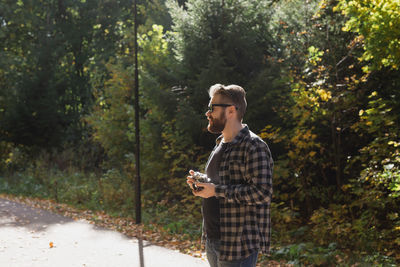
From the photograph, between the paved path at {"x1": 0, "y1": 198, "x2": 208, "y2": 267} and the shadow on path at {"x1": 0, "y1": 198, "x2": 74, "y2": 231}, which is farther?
the shadow on path at {"x1": 0, "y1": 198, "x2": 74, "y2": 231}

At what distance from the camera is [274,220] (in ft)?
33.0

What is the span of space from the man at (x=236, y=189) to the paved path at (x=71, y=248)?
4327mm

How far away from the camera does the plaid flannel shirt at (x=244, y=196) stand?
8.93ft

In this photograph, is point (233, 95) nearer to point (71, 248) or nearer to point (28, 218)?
point (71, 248)

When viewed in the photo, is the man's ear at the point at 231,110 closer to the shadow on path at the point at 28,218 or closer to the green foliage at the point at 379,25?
the green foliage at the point at 379,25

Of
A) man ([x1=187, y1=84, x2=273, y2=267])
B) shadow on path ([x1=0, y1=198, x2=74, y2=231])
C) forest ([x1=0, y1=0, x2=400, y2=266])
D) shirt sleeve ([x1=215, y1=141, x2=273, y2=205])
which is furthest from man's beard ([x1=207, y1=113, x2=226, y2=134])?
shadow on path ([x1=0, y1=198, x2=74, y2=231])

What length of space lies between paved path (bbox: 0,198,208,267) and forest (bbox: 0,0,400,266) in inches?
67.5

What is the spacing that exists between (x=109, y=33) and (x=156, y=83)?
1610 cm

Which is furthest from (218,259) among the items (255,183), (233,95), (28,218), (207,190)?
(28,218)

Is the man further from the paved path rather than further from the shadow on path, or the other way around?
the shadow on path

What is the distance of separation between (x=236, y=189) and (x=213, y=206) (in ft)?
0.94

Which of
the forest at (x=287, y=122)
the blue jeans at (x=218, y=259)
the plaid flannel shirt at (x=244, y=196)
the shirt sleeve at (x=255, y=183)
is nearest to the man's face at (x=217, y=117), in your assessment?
the plaid flannel shirt at (x=244, y=196)

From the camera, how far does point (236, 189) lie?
275cm

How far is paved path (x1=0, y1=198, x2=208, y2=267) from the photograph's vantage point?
7.06m
